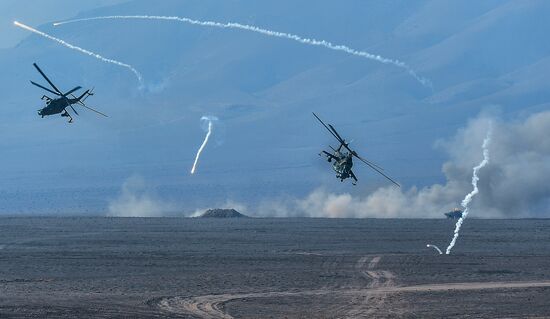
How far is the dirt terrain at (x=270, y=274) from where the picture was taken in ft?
248

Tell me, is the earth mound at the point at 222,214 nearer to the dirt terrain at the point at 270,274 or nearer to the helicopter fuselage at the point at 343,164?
the dirt terrain at the point at 270,274

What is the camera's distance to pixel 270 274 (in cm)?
9394

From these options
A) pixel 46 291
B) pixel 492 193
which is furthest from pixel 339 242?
pixel 492 193

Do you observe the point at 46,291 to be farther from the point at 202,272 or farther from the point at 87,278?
the point at 202,272

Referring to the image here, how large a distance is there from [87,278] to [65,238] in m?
45.9

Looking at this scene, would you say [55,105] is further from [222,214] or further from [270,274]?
[222,214]

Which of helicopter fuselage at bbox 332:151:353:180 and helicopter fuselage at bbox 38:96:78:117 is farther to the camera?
helicopter fuselage at bbox 38:96:78:117

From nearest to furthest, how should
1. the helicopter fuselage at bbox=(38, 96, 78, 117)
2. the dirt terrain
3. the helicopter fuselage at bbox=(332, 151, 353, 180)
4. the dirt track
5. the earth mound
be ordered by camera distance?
the dirt track, the dirt terrain, the helicopter fuselage at bbox=(332, 151, 353, 180), the helicopter fuselage at bbox=(38, 96, 78, 117), the earth mound

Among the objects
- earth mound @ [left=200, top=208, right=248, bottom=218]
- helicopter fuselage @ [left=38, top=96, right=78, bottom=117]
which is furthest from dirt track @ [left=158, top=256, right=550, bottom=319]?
earth mound @ [left=200, top=208, right=248, bottom=218]

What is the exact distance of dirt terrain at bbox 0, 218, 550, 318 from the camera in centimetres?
7556

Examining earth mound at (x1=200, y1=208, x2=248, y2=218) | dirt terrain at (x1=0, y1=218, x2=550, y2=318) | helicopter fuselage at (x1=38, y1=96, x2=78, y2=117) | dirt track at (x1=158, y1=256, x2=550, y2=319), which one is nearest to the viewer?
dirt track at (x1=158, y1=256, x2=550, y2=319)

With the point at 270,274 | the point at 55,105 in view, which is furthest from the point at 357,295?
the point at 55,105

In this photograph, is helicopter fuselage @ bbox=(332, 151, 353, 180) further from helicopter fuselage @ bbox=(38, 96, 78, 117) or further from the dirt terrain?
helicopter fuselage @ bbox=(38, 96, 78, 117)

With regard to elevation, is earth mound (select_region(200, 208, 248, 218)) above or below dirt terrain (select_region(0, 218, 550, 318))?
above
